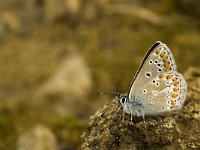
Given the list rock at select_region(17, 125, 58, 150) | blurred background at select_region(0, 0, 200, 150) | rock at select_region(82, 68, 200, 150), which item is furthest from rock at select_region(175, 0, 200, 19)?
rock at select_region(82, 68, 200, 150)

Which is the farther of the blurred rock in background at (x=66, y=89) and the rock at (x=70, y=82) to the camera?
the rock at (x=70, y=82)

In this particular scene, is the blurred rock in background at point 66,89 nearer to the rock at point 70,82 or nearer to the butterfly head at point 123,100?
the rock at point 70,82

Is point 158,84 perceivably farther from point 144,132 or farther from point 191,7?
point 191,7

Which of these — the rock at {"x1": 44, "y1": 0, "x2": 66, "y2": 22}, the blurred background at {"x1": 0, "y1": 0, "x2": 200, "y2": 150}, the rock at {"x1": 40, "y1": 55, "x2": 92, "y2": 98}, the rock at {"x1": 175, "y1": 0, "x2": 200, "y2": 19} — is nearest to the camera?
the blurred background at {"x1": 0, "y1": 0, "x2": 200, "y2": 150}

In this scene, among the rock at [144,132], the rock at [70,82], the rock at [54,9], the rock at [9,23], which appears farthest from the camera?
the rock at [9,23]

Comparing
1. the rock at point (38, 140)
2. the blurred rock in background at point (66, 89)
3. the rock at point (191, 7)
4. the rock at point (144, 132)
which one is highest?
the rock at point (191, 7)

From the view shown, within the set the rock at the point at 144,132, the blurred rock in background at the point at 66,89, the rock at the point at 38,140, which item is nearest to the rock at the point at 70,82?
the blurred rock in background at the point at 66,89

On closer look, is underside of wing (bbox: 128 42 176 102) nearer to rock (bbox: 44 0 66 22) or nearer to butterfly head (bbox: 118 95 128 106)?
butterfly head (bbox: 118 95 128 106)
